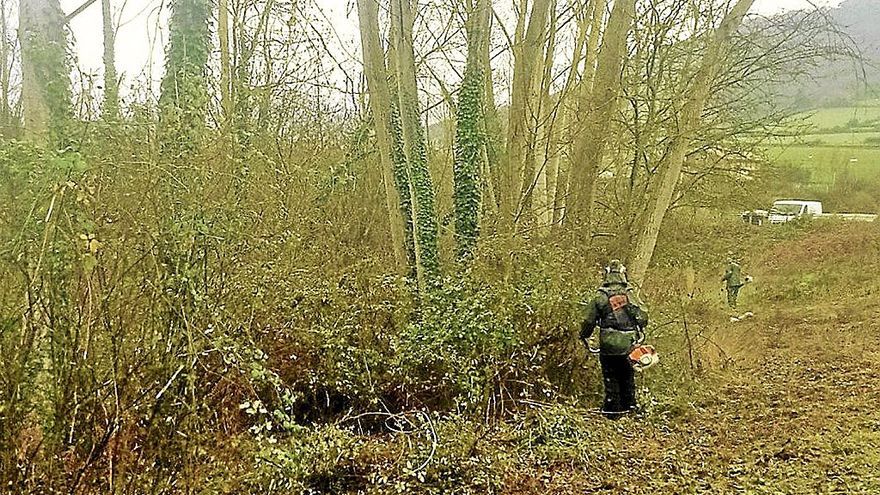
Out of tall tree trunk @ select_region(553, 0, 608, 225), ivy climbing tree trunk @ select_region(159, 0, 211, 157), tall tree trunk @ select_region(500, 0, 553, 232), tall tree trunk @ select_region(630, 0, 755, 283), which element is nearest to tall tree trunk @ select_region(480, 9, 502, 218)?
tall tree trunk @ select_region(500, 0, 553, 232)

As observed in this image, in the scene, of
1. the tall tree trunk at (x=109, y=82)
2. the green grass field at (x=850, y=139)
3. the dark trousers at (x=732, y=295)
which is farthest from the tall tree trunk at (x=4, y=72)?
the green grass field at (x=850, y=139)

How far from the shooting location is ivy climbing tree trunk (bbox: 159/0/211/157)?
6438 mm

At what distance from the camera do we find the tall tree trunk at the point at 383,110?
9977mm

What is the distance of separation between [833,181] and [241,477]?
3373 cm

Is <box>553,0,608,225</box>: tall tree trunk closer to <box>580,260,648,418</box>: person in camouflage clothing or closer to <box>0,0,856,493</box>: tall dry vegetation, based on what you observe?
<box>0,0,856,493</box>: tall dry vegetation

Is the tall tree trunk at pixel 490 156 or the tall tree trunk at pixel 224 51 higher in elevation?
the tall tree trunk at pixel 224 51

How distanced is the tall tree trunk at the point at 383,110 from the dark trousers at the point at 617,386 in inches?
127

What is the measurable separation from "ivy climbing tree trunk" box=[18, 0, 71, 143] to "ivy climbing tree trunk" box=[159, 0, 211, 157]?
2.72ft

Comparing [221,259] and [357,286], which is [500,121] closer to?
[357,286]

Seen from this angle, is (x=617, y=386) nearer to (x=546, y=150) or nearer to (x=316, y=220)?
(x=546, y=150)

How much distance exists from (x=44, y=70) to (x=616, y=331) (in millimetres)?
5936

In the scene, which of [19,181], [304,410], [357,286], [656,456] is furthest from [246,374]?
[656,456]

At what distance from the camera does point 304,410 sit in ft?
24.3

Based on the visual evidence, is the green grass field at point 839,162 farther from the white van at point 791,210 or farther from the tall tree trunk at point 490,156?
the tall tree trunk at point 490,156
